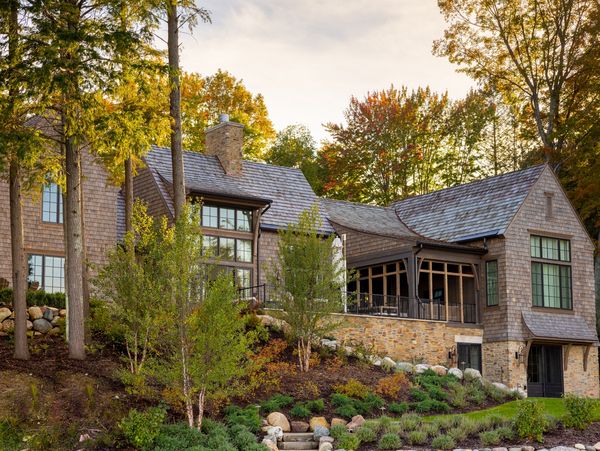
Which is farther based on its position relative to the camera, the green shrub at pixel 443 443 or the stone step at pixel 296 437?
the stone step at pixel 296 437

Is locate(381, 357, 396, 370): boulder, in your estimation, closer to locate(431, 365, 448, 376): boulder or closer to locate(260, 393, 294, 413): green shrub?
locate(431, 365, 448, 376): boulder

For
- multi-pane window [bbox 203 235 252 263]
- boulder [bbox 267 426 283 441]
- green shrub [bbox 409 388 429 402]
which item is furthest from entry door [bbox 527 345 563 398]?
boulder [bbox 267 426 283 441]

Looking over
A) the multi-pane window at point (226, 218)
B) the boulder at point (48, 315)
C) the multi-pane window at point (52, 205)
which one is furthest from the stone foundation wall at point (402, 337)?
the multi-pane window at point (52, 205)

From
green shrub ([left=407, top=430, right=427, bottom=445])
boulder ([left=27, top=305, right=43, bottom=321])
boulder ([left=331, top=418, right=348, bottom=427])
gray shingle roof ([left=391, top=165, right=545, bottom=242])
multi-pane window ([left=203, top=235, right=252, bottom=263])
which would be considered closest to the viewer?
green shrub ([left=407, top=430, right=427, bottom=445])

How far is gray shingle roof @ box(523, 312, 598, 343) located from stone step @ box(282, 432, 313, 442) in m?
13.7

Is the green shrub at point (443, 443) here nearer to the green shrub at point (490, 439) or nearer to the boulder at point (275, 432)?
the green shrub at point (490, 439)

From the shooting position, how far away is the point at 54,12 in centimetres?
1975

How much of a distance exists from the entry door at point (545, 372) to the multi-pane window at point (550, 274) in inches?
61.7

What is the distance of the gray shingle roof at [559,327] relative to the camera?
30.6 m

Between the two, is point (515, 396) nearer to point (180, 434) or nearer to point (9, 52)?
point (180, 434)

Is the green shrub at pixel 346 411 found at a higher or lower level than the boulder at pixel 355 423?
higher

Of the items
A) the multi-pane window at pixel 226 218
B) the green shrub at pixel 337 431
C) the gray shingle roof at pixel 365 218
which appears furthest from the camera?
the gray shingle roof at pixel 365 218

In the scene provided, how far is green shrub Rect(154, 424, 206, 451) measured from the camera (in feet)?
53.6

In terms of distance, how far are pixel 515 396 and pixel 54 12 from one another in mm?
15311
